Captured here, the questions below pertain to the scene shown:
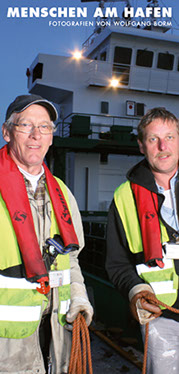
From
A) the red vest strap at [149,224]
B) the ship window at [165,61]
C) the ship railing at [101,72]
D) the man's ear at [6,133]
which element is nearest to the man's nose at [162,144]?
the red vest strap at [149,224]

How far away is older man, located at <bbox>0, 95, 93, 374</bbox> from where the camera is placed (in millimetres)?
2320

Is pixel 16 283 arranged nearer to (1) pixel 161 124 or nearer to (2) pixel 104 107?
(1) pixel 161 124

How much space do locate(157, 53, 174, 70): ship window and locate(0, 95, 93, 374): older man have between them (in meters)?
16.3

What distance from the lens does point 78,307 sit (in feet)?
8.06


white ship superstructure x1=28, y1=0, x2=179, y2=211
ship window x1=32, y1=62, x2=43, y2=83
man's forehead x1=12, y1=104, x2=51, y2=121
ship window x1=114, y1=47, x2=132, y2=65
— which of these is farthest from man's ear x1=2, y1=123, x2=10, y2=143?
ship window x1=114, y1=47, x2=132, y2=65

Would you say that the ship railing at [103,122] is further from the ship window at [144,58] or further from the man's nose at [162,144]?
the man's nose at [162,144]

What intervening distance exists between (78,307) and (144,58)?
652 inches

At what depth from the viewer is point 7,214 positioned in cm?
246

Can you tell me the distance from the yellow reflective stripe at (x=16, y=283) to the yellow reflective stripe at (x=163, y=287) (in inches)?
33.4

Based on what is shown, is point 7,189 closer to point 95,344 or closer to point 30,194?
point 30,194

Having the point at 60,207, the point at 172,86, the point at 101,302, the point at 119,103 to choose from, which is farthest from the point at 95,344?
the point at 172,86

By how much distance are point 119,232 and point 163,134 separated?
2.57 ft

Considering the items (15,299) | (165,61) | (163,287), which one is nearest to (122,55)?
(165,61)

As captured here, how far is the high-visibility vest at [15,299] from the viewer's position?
90.9 inches
